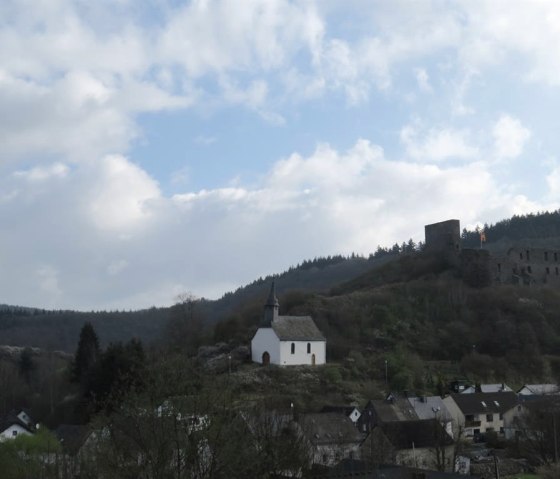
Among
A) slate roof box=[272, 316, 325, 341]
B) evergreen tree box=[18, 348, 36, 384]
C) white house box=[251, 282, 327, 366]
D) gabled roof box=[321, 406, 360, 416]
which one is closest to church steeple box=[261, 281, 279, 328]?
white house box=[251, 282, 327, 366]

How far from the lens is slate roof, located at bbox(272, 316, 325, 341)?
196 feet

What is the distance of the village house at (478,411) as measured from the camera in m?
54.4

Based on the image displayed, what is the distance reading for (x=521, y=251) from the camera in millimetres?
86938

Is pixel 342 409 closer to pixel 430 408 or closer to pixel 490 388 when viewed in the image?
pixel 430 408

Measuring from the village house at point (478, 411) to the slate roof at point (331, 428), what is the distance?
1303cm

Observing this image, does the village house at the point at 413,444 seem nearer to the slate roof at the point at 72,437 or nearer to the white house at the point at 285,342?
the slate roof at the point at 72,437

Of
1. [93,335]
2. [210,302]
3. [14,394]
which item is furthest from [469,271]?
[210,302]

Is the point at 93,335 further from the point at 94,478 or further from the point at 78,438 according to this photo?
the point at 94,478

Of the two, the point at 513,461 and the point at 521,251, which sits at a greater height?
the point at 521,251

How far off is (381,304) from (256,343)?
18745mm

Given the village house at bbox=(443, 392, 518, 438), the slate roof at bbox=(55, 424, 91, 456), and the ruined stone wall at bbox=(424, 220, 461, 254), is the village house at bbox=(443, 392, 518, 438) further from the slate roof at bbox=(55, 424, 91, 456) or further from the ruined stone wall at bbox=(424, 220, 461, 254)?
the ruined stone wall at bbox=(424, 220, 461, 254)

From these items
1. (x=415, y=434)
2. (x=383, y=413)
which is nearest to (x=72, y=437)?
(x=383, y=413)

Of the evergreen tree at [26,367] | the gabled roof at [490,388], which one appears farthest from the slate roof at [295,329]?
the evergreen tree at [26,367]

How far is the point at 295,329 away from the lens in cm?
6141
